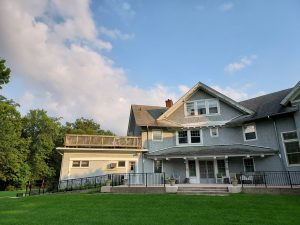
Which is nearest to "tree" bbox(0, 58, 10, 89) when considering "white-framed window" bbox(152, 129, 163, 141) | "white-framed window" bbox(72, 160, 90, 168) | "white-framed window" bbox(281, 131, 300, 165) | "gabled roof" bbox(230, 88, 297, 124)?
"white-framed window" bbox(72, 160, 90, 168)

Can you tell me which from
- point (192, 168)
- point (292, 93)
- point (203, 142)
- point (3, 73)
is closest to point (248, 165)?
point (203, 142)

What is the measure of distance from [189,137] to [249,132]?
512cm

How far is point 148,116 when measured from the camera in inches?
894

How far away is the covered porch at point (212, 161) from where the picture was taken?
691 inches

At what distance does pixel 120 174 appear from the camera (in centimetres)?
1830

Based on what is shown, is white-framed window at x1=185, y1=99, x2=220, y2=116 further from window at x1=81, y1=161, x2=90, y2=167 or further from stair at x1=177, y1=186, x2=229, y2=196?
window at x1=81, y1=161, x2=90, y2=167

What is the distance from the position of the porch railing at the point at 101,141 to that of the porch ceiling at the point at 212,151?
1716 mm

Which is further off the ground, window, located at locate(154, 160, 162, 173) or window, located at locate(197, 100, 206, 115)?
window, located at locate(197, 100, 206, 115)

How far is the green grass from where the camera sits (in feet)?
25.2

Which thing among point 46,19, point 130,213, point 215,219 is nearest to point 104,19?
point 46,19

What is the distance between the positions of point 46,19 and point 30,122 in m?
34.4

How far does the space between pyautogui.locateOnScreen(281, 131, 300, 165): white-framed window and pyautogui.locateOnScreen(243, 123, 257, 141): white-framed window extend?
243cm

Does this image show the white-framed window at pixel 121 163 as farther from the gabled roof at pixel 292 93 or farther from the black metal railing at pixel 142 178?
the gabled roof at pixel 292 93

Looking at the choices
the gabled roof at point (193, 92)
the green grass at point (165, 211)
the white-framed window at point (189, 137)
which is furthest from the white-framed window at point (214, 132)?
the green grass at point (165, 211)
